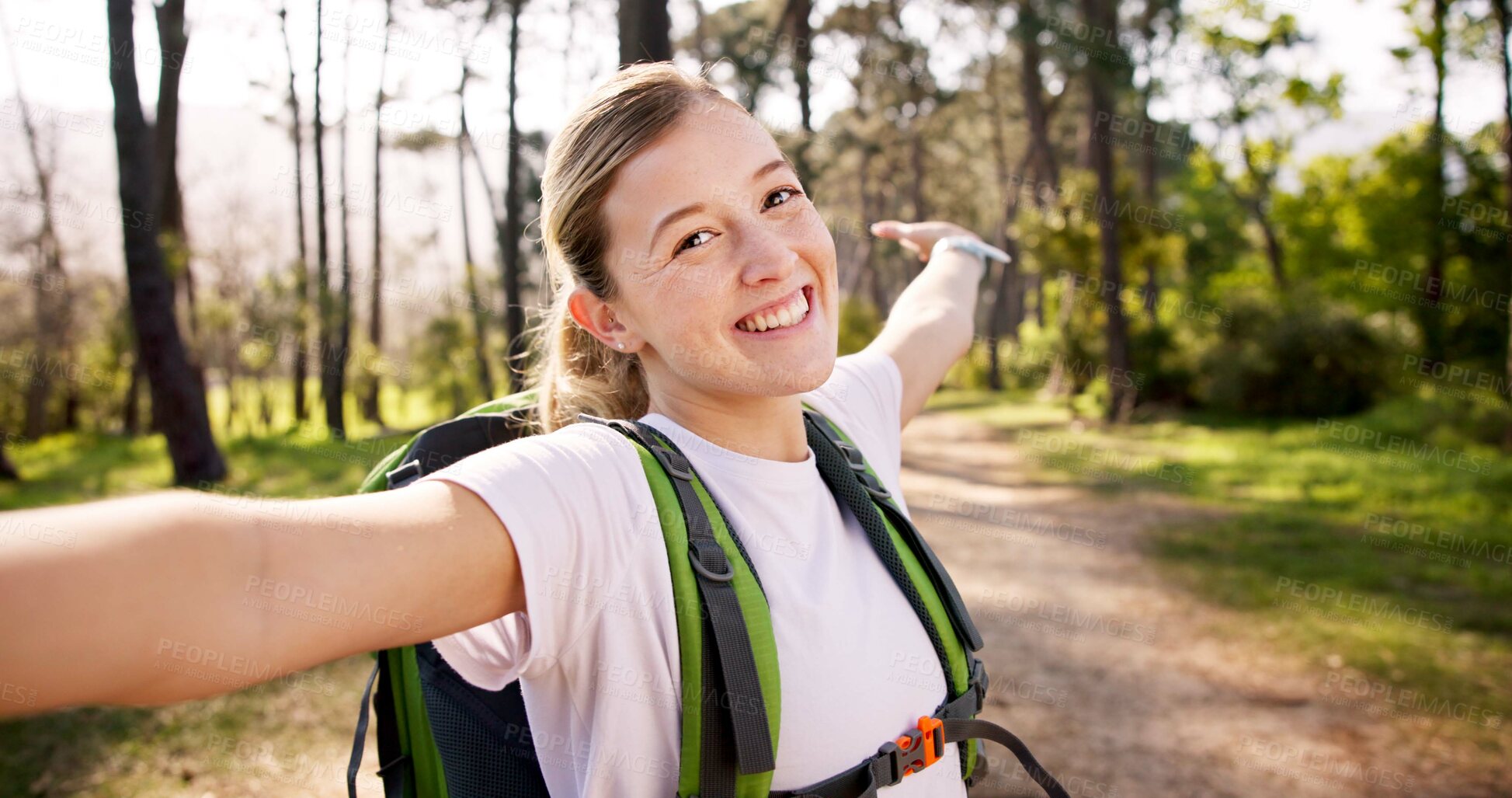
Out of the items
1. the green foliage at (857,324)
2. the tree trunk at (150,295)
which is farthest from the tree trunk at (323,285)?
the green foliage at (857,324)

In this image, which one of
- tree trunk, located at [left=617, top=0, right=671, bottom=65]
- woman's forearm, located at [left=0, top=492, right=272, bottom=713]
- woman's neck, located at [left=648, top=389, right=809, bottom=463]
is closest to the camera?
woman's forearm, located at [left=0, top=492, right=272, bottom=713]

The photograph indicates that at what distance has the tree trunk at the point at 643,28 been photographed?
6.17 metres

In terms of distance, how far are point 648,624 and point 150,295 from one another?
10.1 metres

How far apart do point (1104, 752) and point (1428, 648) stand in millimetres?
2280

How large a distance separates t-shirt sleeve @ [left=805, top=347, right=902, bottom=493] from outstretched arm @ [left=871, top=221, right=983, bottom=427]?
8 centimetres

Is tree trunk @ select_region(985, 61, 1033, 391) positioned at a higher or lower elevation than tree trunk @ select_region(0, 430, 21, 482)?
higher

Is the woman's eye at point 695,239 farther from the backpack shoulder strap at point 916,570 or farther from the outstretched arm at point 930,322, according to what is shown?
the outstretched arm at point 930,322

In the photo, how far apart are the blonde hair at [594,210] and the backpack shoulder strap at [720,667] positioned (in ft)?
1.54

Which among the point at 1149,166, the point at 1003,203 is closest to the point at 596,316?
the point at 1149,166

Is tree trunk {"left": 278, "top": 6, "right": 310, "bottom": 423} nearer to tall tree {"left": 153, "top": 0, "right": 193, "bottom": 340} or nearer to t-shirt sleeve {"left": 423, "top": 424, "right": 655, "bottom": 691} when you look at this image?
tall tree {"left": 153, "top": 0, "right": 193, "bottom": 340}

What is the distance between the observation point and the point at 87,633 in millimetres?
709

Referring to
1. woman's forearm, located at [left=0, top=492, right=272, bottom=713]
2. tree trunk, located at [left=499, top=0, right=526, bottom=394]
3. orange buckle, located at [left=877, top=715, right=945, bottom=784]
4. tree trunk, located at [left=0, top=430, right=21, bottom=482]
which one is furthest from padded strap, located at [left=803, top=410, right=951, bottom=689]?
tree trunk, located at [left=0, top=430, right=21, bottom=482]

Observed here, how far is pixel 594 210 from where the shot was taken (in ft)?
4.78

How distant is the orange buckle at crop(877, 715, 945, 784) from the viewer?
134 centimetres
